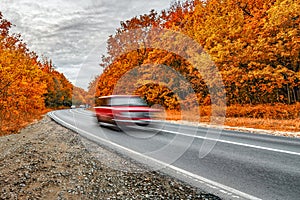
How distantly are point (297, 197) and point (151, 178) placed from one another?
2.62 metres

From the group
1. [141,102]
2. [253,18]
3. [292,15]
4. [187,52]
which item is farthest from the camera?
[187,52]

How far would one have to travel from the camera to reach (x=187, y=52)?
65.8 ft

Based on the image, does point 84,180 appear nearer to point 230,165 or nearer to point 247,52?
point 230,165

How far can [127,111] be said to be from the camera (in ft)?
36.2

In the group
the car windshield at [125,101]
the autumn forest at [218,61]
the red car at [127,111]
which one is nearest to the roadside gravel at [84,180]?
the red car at [127,111]

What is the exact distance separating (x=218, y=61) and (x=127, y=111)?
880 centimetres

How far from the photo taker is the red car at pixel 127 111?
11086mm

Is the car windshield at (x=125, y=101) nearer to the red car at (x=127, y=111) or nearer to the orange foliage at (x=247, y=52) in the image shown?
the red car at (x=127, y=111)

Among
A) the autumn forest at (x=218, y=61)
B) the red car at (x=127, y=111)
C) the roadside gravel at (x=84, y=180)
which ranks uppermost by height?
the autumn forest at (x=218, y=61)

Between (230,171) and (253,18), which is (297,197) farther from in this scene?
(253,18)

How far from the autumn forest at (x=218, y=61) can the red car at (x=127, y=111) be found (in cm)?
771

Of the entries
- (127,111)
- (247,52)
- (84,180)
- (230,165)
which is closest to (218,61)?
(247,52)

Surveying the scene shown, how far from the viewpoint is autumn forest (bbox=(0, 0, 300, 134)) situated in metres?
14.2

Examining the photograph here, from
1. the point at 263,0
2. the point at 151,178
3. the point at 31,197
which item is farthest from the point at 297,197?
the point at 263,0
